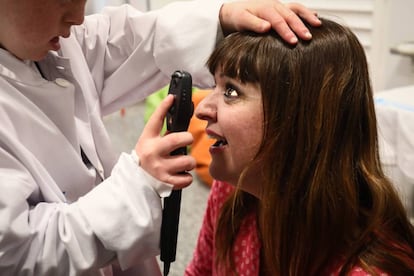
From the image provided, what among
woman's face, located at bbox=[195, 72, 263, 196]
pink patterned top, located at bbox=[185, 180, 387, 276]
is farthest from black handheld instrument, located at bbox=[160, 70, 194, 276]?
pink patterned top, located at bbox=[185, 180, 387, 276]

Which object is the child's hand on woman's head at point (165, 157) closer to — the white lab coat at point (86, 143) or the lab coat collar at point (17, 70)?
the white lab coat at point (86, 143)

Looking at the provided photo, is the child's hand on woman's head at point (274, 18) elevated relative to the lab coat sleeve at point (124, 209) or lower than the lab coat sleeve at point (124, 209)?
elevated

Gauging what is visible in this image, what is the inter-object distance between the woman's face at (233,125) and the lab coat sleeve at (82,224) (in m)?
0.18

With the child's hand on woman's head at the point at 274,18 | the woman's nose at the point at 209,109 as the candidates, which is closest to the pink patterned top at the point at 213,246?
the woman's nose at the point at 209,109

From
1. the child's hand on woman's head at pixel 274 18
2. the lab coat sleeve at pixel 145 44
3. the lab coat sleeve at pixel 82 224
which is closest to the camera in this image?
the lab coat sleeve at pixel 82 224

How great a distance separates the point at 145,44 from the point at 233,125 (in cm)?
24

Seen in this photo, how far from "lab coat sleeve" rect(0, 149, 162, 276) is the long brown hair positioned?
8.7 inches

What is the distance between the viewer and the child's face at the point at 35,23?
580mm

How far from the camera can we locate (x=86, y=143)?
2.47 ft

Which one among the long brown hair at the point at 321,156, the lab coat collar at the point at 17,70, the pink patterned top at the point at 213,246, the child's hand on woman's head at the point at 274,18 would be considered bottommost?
the pink patterned top at the point at 213,246

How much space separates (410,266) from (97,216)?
44 centimetres

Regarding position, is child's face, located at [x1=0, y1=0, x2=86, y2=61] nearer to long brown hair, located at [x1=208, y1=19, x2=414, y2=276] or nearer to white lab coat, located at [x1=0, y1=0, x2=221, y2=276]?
white lab coat, located at [x1=0, y1=0, x2=221, y2=276]

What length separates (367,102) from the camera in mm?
724

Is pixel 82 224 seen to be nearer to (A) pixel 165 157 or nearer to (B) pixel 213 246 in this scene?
(A) pixel 165 157
